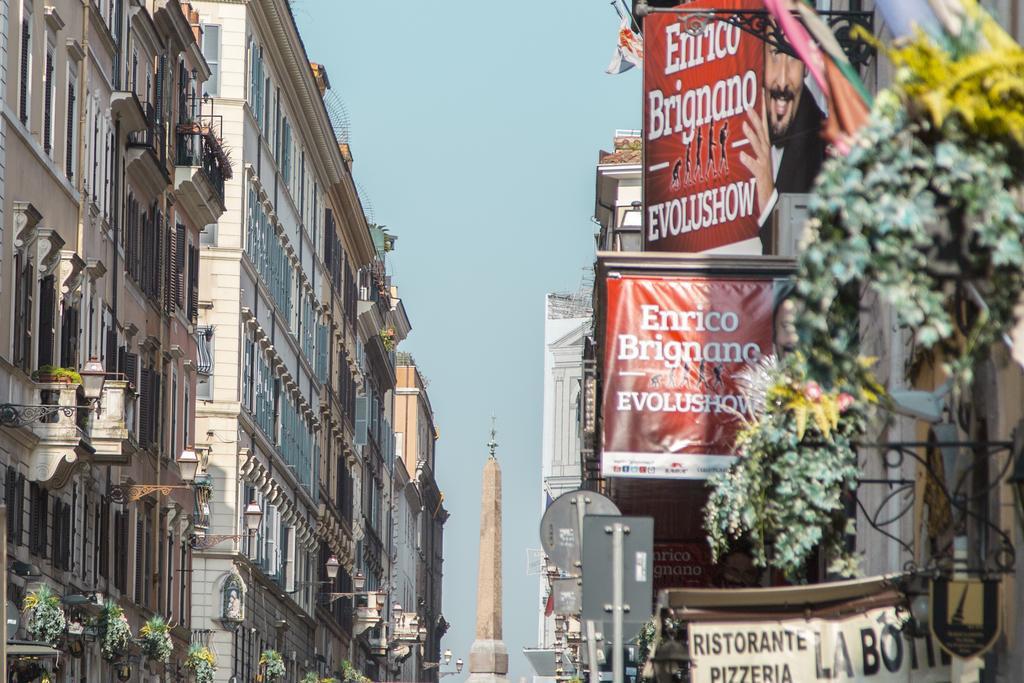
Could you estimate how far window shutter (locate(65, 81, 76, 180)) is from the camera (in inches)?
1485

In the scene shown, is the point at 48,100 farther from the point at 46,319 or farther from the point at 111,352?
the point at 111,352

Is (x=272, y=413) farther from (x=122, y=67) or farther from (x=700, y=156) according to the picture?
(x=700, y=156)

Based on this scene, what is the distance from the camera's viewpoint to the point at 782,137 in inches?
942

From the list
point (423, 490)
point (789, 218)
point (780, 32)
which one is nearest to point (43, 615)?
point (789, 218)

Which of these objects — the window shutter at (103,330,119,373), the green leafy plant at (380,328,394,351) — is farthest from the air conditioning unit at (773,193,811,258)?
the green leafy plant at (380,328,394,351)

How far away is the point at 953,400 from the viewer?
14.4m

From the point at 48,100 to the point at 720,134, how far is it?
44.9 feet

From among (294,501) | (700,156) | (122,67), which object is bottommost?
(294,501)

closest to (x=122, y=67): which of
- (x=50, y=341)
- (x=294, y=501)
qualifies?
(x=50, y=341)

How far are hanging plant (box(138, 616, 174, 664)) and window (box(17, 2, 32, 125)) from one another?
43.8 feet

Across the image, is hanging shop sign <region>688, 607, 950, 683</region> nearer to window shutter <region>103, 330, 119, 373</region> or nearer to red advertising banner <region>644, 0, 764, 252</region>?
red advertising banner <region>644, 0, 764, 252</region>

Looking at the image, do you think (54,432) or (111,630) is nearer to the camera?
(54,432)

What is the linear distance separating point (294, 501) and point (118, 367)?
2682cm

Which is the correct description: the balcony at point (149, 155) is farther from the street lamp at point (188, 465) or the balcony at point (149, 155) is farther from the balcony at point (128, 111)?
the street lamp at point (188, 465)
